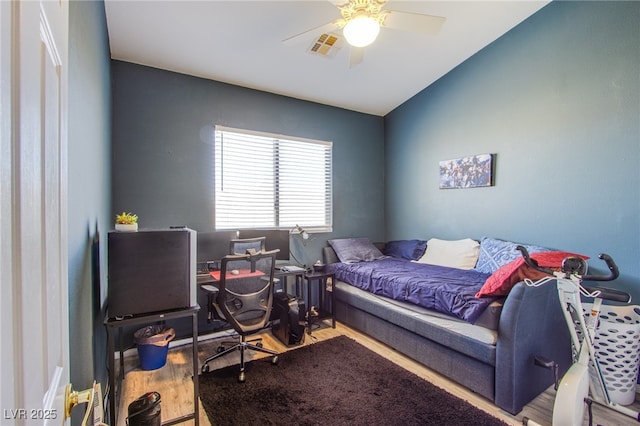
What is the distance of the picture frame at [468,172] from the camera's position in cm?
337

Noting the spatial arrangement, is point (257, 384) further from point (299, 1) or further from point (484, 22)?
point (484, 22)

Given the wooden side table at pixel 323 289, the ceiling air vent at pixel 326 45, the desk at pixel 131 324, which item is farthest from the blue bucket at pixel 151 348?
the ceiling air vent at pixel 326 45

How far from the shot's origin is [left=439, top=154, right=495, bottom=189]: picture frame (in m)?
3.37

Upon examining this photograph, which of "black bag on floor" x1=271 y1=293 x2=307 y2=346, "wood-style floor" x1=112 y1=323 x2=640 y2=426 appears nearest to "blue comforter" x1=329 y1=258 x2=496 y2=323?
"wood-style floor" x1=112 y1=323 x2=640 y2=426

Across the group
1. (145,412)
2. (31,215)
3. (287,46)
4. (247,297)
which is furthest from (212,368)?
(287,46)

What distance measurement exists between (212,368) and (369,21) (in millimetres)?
2949

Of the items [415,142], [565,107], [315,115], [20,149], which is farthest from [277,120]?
[20,149]

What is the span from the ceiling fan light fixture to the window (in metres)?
1.88

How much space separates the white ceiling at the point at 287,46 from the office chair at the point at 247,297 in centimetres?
196

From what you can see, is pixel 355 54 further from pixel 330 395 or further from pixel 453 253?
pixel 330 395

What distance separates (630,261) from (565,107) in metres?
1.41

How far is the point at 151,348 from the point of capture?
2584mm

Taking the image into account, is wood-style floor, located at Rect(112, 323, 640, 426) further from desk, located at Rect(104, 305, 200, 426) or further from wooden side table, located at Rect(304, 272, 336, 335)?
wooden side table, located at Rect(304, 272, 336, 335)

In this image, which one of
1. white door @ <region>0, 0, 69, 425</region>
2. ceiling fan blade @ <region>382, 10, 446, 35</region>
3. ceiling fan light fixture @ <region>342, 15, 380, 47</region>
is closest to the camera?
white door @ <region>0, 0, 69, 425</region>
